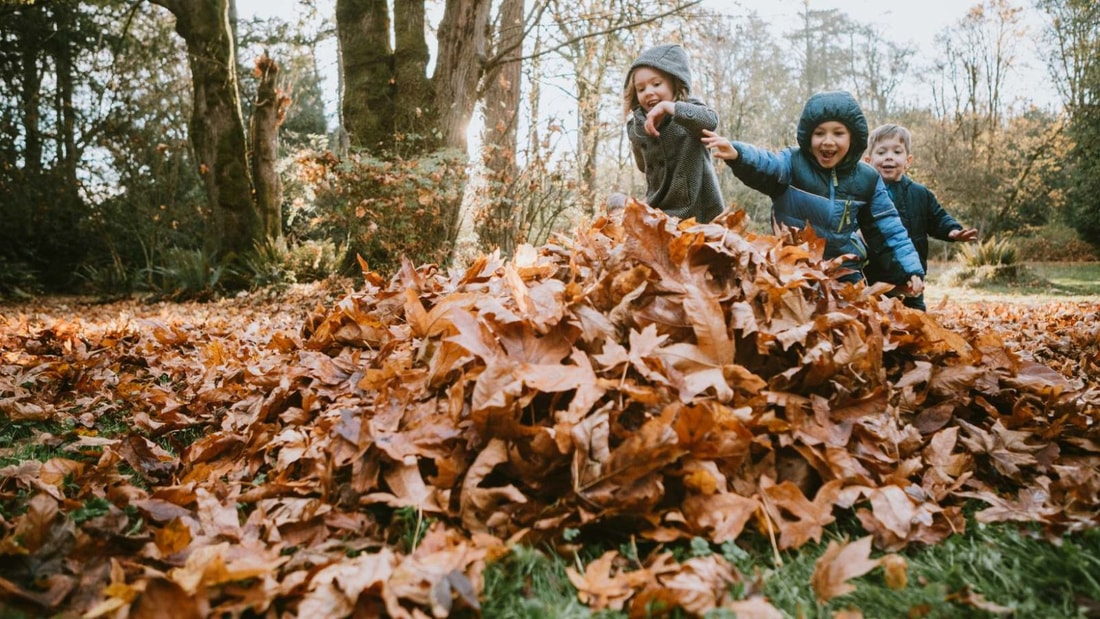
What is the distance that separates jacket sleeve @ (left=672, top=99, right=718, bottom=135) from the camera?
3186 millimetres

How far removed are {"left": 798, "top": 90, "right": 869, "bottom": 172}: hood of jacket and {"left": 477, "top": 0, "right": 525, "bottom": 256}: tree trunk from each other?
166 inches

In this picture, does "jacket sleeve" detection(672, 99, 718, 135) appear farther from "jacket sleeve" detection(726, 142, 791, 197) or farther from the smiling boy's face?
the smiling boy's face

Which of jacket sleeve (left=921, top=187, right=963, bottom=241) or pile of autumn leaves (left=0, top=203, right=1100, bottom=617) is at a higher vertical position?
jacket sleeve (left=921, top=187, right=963, bottom=241)

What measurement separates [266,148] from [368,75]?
2.74 meters

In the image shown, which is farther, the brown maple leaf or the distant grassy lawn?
the distant grassy lawn

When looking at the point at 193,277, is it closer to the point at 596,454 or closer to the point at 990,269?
the point at 596,454

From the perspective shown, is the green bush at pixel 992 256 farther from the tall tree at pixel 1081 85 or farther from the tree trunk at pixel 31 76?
the tree trunk at pixel 31 76

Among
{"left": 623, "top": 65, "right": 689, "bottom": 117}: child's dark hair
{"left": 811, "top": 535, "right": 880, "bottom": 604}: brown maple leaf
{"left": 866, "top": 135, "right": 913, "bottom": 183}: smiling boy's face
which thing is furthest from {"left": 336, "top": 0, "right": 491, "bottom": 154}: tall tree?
{"left": 811, "top": 535, "right": 880, "bottom": 604}: brown maple leaf

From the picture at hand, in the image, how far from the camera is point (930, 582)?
1143 mm

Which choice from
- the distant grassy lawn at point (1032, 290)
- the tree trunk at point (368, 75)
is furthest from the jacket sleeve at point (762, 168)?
the distant grassy lawn at point (1032, 290)

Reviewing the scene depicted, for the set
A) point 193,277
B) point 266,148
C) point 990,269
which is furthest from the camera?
point 990,269

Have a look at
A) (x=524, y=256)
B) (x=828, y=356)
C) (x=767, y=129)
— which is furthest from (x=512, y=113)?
(x=767, y=129)

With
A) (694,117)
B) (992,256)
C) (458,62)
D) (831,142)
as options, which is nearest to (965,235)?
(831,142)

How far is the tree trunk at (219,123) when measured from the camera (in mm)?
8203
